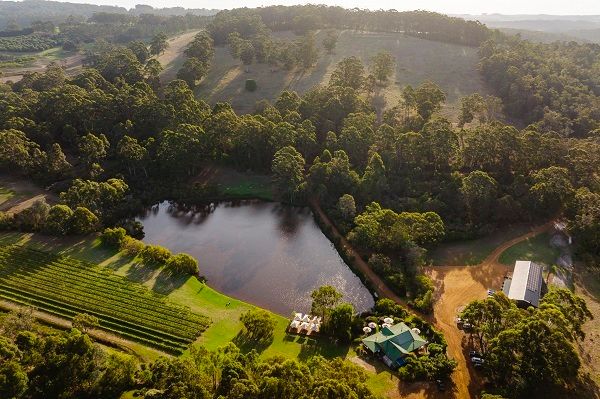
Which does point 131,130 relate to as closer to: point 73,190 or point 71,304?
point 73,190

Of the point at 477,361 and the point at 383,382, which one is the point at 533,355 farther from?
the point at 383,382

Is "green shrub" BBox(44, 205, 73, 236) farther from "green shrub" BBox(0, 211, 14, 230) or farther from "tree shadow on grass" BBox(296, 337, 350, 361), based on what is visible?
"tree shadow on grass" BBox(296, 337, 350, 361)

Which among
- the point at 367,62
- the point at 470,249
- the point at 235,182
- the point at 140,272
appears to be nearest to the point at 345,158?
the point at 235,182

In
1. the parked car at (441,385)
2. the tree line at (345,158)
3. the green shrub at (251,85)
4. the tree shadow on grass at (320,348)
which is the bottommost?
the tree shadow on grass at (320,348)

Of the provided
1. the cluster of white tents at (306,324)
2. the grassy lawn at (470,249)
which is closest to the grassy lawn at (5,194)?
the cluster of white tents at (306,324)

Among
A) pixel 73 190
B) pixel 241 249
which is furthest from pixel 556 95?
pixel 73 190

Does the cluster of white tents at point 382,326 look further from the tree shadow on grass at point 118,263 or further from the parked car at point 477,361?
the tree shadow on grass at point 118,263
